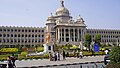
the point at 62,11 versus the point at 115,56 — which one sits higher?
the point at 62,11

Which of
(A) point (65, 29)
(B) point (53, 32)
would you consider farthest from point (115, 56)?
(B) point (53, 32)

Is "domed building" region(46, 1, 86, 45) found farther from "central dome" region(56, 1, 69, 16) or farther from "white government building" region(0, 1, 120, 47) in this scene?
"central dome" region(56, 1, 69, 16)

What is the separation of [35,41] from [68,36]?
16.1m

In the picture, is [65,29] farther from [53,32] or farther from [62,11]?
[62,11]

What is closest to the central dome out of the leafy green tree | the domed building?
the domed building

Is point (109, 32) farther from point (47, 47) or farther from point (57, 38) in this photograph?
point (47, 47)

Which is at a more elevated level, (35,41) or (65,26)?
(65,26)

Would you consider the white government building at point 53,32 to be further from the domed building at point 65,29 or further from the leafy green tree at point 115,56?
the leafy green tree at point 115,56

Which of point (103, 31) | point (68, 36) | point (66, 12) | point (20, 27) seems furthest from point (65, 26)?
point (103, 31)

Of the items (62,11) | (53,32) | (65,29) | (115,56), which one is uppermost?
(62,11)

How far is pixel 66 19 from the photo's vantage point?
3866 inches

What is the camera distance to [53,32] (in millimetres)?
93188

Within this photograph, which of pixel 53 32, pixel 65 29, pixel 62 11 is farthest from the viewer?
pixel 62 11

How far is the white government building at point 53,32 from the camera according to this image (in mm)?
89688
